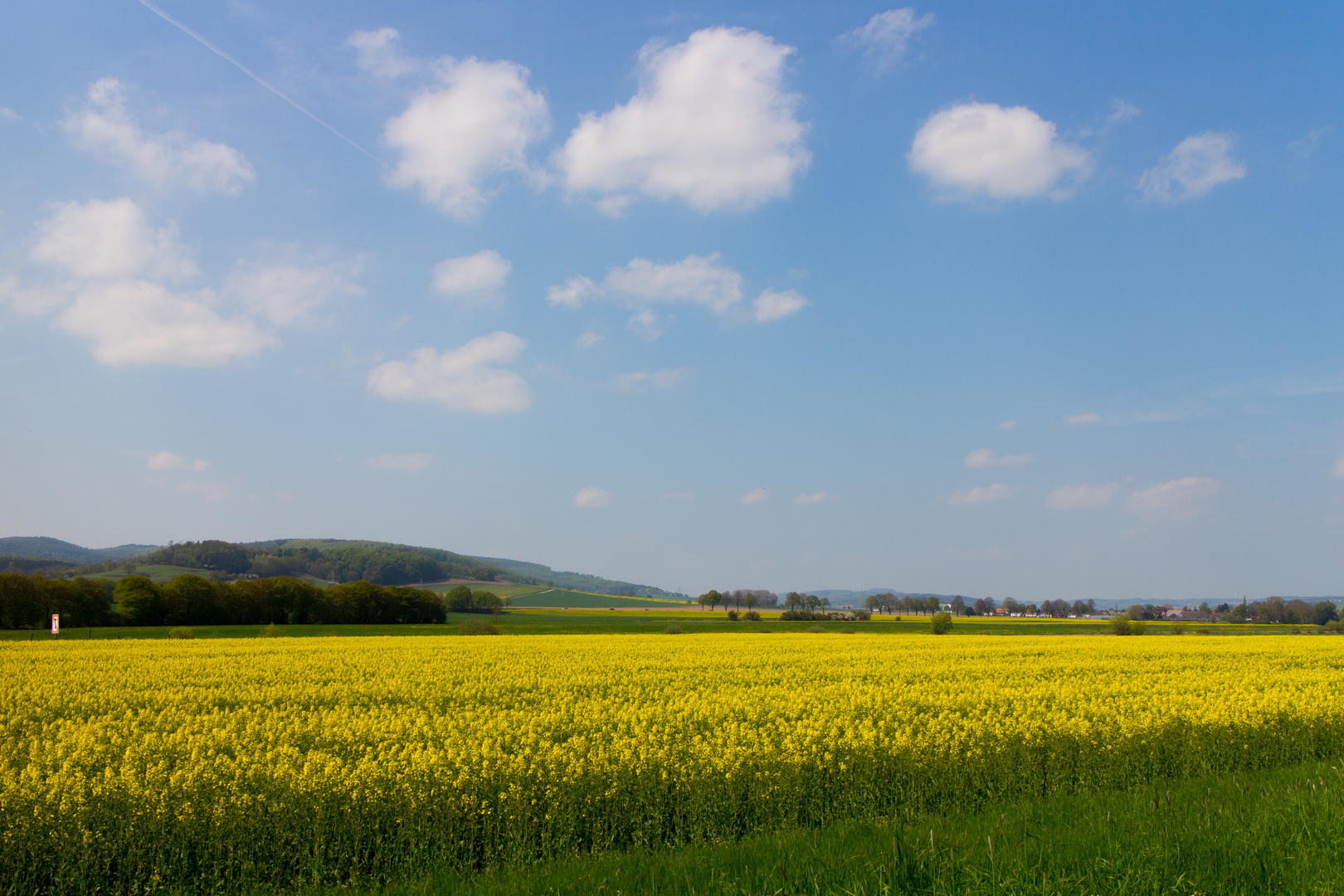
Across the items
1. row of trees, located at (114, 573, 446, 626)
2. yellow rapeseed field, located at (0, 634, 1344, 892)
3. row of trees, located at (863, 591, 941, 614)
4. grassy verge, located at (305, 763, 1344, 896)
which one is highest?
grassy verge, located at (305, 763, 1344, 896)

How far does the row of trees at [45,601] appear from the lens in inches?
2083

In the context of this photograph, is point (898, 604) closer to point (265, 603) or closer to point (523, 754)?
point (265, 603)

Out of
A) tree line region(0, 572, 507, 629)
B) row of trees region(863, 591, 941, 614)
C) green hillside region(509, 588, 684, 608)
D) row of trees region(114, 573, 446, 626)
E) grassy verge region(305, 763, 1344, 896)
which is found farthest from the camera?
row of trees region(863, 591, 941, 614)

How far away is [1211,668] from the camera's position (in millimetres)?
22500

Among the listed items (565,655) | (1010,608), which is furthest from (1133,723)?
(1010,608)

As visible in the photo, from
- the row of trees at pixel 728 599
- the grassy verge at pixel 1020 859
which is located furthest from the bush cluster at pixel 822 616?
the grassy verge at pixel 1020 859

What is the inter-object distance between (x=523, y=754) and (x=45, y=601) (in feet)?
214

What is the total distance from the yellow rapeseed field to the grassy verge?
3.76ft

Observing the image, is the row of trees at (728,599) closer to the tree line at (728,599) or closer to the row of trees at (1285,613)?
the tree line at (728,599)

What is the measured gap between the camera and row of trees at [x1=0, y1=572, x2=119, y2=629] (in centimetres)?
5291

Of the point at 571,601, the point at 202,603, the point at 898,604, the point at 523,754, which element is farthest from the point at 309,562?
the point at 523,754

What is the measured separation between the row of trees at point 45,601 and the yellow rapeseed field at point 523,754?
46795 mm

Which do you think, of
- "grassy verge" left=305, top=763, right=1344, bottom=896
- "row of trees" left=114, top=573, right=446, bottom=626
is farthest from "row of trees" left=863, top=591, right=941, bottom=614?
"grassy verge" left=305, top=763, right=1344, bottom=896

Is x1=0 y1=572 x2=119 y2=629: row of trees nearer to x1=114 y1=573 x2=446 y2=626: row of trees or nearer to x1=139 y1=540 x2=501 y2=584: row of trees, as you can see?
x1=114 y1=573 x2=446 y2=626: row of trees
